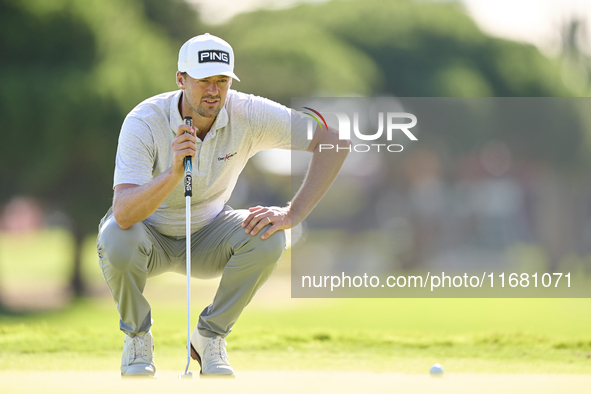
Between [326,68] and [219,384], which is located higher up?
[326,68]

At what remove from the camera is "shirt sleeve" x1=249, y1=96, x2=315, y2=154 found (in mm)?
2895

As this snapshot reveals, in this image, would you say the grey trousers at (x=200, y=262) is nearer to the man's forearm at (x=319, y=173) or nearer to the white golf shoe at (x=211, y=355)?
the white golf shoe at (x=211, y=355)

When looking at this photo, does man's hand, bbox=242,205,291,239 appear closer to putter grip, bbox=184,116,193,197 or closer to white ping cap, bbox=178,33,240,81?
putter grip, bbox=184,116,193,197

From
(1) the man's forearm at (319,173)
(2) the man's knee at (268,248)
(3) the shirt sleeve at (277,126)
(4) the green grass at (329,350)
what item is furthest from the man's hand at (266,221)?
(4) the green grass at (329,350)

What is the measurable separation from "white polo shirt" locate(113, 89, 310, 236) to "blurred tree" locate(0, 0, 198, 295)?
587 centimetres

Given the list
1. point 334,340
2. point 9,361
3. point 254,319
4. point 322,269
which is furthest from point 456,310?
point 9,361

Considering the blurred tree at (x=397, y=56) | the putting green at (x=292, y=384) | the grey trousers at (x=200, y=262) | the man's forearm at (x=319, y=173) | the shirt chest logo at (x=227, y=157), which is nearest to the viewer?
the putting green at (x=292, y=384)

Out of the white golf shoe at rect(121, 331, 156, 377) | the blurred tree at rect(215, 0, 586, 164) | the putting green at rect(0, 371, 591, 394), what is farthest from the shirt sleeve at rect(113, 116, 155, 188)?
the blurred tree at rect(215, 0, 586, 164)

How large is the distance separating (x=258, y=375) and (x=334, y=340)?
158 centimetres

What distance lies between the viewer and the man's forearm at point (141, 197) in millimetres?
2463

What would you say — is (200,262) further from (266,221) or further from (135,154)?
(135,154)

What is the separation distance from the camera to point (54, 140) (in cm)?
849

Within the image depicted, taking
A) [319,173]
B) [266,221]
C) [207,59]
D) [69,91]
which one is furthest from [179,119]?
[69,91]

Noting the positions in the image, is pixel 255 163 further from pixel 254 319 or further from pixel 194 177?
pixel 194 177
